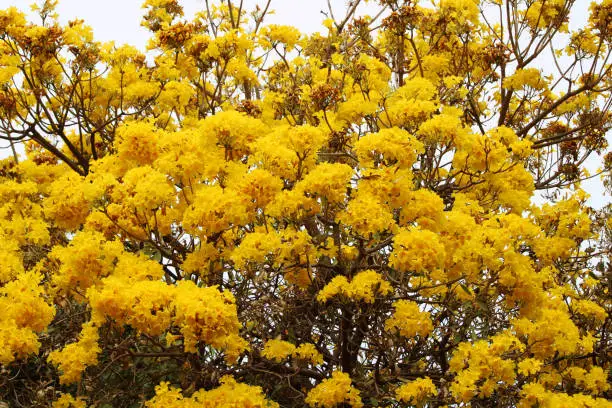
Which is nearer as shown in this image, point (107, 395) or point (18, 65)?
point (107, 395)

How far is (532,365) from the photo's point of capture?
5250 mm

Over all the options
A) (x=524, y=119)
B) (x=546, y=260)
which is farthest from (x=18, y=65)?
(x=524, y=119)

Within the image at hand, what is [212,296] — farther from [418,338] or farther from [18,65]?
[18,65]

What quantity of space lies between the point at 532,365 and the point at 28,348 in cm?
326

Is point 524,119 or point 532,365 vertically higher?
point 524,119

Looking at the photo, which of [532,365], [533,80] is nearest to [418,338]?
[532,365]

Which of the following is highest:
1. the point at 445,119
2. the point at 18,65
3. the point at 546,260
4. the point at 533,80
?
the point at 533,80

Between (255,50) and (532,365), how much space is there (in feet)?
16.5

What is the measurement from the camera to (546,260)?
555 cm

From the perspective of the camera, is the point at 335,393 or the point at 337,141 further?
the point at 337,141

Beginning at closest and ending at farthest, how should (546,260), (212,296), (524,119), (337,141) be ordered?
(212,296), (546,260), (337,141), (524,119)

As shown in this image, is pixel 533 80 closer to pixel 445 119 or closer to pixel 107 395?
pixel 445 119

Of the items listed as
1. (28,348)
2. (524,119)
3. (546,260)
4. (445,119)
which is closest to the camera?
(28,348)

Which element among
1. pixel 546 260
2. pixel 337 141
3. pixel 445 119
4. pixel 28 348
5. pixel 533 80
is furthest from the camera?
pixel 533 80
